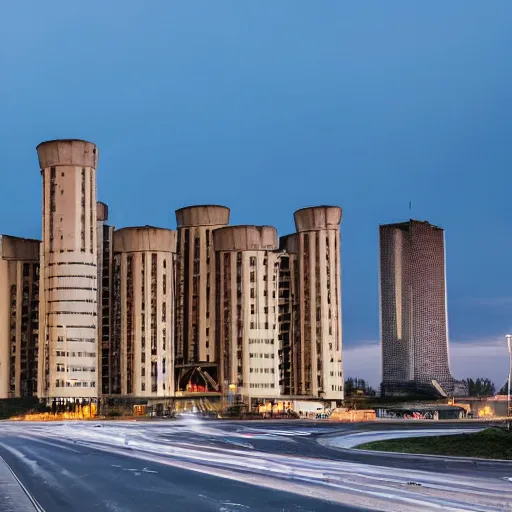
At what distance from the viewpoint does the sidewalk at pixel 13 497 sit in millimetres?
27292

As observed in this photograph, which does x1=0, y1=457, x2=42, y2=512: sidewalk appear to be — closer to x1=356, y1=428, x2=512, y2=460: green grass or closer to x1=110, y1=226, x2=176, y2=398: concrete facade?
x1=356, y1=428, x2=512, y2=460: green grass

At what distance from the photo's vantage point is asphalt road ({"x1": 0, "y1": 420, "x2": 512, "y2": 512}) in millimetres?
28578

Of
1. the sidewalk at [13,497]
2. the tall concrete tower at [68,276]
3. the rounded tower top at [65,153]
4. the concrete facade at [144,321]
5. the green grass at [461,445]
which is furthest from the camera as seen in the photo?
the concrete facade at [144,321]

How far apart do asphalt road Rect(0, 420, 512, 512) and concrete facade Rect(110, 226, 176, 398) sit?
138 meters

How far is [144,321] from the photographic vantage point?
19650cm

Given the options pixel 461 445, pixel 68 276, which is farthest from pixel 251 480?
pixel 68 276

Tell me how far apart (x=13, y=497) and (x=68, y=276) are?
14900 cm

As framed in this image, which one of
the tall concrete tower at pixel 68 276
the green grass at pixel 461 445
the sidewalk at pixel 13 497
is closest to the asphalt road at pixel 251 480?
the sidewalk at pixel 13 497

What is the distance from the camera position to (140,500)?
29875 millimetres

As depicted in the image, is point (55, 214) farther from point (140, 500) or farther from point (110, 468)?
point (140, 500)

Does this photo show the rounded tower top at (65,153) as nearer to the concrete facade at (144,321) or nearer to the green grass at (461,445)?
the concrete facade at (144,321)

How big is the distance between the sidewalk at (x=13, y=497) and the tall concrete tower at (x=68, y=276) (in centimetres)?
13818

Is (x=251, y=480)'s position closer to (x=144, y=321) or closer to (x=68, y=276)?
(x=68, y=276)

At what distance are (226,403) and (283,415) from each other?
24.1m
